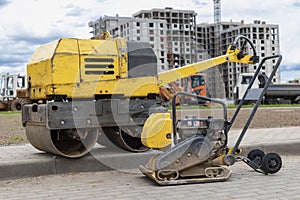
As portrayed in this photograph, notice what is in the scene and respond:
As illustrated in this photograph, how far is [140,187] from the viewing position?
6051mm

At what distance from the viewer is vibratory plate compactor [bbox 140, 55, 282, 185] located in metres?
6.17

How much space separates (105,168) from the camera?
753 centimetres

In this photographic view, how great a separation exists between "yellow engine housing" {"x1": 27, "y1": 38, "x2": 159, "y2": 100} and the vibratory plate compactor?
47.8 inches

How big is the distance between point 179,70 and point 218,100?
172cm

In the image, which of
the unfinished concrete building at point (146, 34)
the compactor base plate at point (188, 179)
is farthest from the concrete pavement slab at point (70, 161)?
the unfinished concrete building at point (146, 34)

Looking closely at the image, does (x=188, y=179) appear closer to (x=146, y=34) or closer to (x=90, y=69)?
(x=90, y=69)

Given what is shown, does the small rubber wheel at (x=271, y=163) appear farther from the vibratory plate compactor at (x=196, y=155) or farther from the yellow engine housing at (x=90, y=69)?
the yellow engine housing at (x=90, y=69)

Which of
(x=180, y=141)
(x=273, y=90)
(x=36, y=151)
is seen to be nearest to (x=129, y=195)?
(x=180, y=141)

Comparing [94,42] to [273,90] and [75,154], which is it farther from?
[273,90]

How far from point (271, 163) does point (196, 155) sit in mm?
1126

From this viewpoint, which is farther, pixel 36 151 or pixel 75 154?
pixel 36 151

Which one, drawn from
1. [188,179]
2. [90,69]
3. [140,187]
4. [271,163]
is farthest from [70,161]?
[271,163]

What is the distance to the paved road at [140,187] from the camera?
5.50 metres

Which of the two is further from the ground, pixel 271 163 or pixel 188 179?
pixel 271 163
